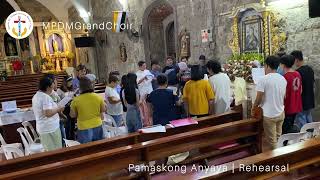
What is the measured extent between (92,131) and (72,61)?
56.4ft

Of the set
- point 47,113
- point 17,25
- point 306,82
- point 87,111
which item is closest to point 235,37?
point 306,82

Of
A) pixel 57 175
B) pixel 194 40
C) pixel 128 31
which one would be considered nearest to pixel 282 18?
pixel 194 40

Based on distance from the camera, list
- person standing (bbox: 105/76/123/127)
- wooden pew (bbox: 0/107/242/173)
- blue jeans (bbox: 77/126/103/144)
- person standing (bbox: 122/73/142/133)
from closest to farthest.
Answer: wooden pew (bbox: 0/107/242/173), blue jeans (bbox: 77/126/103/144), person standing (bbox: 122/73/142/133), person standing (bbox: 105/76/123/127)

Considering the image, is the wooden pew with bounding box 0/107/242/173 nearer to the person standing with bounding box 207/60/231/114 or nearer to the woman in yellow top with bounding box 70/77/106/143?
the person standing with bounding box 207/60/231/114

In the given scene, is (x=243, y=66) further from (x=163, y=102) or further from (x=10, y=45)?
(x=10, y=45)

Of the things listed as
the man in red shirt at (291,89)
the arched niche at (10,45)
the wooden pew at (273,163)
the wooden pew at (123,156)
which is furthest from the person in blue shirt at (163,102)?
the arched niche at (10,45)

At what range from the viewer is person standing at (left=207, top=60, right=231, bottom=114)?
177 inches

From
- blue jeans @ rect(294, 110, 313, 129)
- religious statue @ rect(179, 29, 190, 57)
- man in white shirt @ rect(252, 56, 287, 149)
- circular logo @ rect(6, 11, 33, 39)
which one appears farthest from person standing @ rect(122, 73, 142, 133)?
circular logo @ rect(6, 11, 33, 39)

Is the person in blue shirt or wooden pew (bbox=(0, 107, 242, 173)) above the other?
the person in blue shirt

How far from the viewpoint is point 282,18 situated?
6035mm

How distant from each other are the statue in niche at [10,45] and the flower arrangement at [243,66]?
18.1 metres

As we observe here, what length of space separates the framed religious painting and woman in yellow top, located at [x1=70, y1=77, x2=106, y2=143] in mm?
3807

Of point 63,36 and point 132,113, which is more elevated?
point 63,36

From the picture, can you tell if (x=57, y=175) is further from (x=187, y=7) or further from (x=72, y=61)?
Result: (x=72, y=61)
